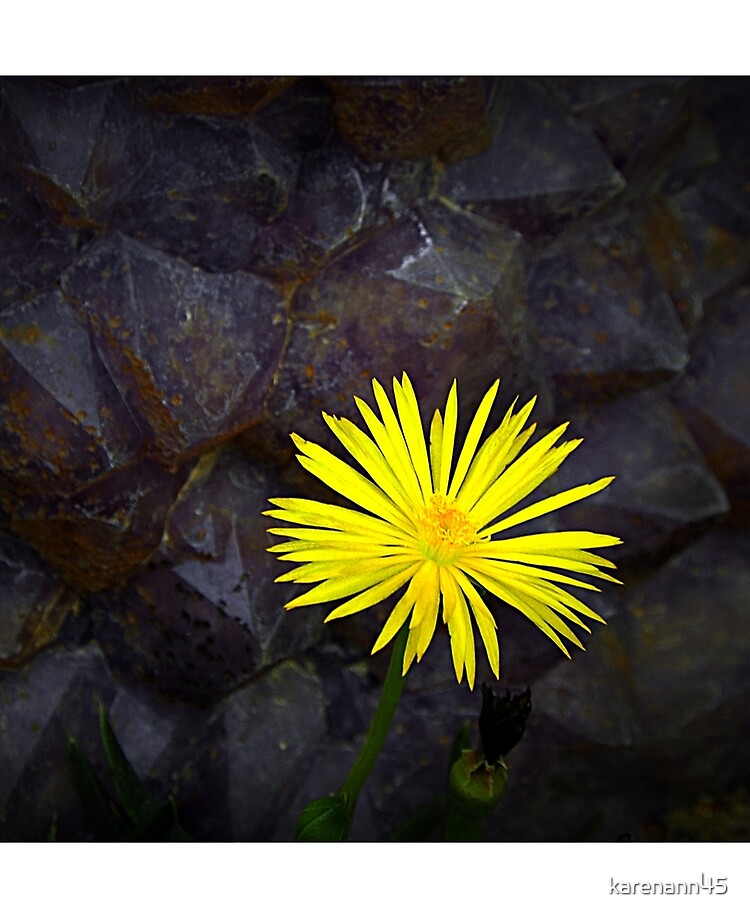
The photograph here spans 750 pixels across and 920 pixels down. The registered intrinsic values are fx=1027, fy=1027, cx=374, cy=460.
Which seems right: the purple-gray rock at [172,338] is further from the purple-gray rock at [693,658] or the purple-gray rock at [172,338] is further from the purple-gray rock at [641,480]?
the purple-gray rock at [693,658]

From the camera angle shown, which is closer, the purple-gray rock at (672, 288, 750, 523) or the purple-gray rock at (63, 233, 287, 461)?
the purple-gray rock at (63, 233, 287, 461)

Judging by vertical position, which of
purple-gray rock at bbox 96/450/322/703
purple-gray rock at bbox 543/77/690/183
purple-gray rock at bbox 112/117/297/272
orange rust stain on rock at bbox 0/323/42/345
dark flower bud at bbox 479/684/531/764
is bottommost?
dark flower bud at bbox 479/684/531/764

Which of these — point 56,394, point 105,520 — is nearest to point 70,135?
point 56,394

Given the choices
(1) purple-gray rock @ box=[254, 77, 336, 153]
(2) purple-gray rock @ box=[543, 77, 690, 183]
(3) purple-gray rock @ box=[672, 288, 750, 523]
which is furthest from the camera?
(3) purple-gray rock @ box=[672, 288, 750, 523]

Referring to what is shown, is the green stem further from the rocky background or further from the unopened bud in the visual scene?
the rocky background

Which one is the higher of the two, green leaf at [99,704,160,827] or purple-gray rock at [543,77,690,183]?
purple-gray rock at [543,77,690,183]

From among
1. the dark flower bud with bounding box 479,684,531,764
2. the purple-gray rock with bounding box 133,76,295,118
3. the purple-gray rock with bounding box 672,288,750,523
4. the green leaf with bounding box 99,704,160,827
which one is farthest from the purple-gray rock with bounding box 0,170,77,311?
the purple-gray rock with bounding box 672,288,750,523

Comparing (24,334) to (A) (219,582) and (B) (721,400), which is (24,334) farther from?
(B) (721,400)

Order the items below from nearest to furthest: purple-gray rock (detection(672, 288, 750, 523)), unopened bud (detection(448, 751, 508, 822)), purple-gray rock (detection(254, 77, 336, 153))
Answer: unopened bud (detection(448, 751, 508, 822)) < purple-gray rock (detection(254, 77, 336, 153)) < purple-gray rock (detection(672, 288, 750, 523))
